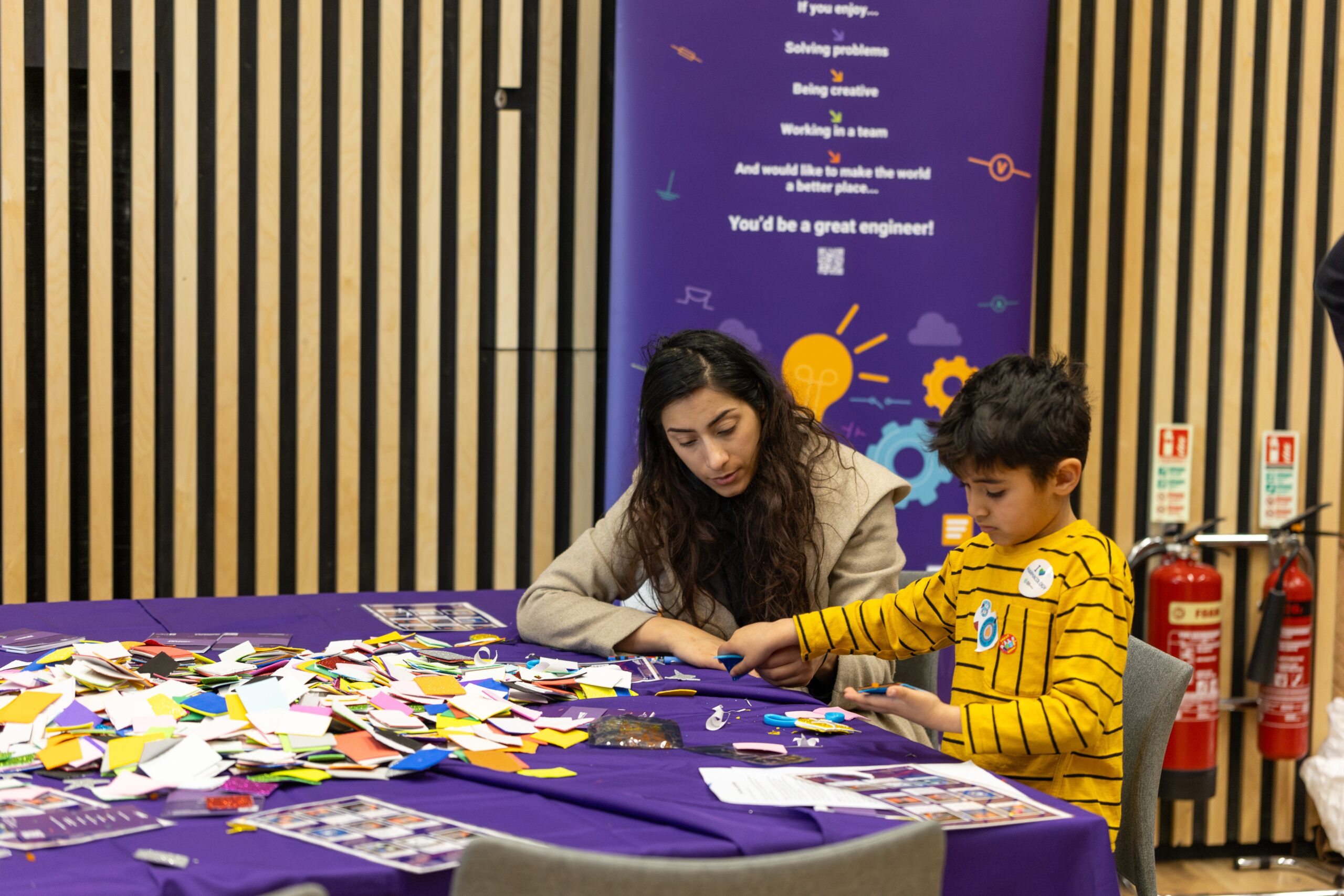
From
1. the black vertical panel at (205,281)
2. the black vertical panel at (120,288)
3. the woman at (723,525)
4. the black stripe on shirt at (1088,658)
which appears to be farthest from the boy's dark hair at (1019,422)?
the black vertical panel at (120,288)

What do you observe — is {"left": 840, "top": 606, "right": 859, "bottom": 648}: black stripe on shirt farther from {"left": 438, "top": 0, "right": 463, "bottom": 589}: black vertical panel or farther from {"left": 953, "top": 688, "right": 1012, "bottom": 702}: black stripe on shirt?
{"left": 438, "top": 0, "right": 463, "bottom": 589}: black vertical panel

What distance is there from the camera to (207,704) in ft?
4.84

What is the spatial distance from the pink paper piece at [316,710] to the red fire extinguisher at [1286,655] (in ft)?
9.94

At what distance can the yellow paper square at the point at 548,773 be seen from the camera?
128 cm

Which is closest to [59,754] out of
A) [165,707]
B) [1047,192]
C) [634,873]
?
[165,707]

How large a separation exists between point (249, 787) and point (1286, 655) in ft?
10.9

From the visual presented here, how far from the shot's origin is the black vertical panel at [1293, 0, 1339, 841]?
3812mm

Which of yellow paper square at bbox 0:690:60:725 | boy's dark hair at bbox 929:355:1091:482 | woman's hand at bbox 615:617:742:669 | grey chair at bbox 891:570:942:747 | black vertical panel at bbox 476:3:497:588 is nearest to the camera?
yellow paper square at bbox 0:690:60:725

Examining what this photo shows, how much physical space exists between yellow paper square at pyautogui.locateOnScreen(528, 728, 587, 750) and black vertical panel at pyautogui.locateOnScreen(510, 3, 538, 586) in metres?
2.26

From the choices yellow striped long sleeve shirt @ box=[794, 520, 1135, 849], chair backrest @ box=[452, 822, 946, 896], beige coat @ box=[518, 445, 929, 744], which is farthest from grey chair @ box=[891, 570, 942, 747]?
chair backrest @ box=[452, 822, 946, 896]

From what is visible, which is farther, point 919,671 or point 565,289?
point 565,289

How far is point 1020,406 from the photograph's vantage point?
1.54 m

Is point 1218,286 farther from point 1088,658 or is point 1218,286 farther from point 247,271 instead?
point 247,271

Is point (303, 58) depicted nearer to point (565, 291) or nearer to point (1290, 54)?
point (565, 291)
